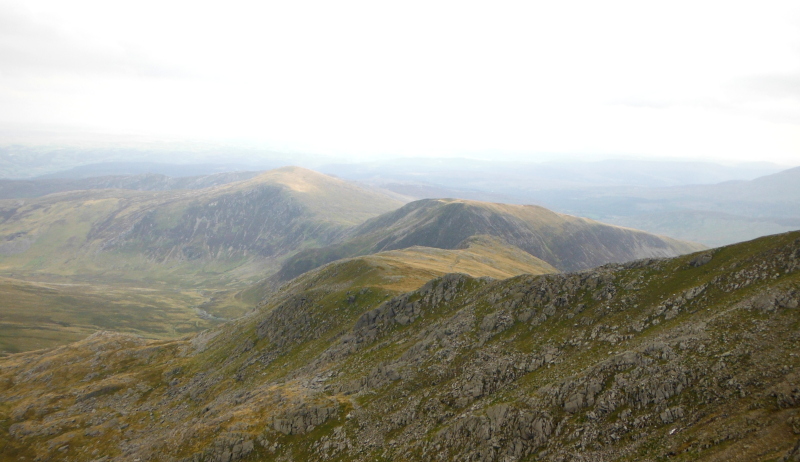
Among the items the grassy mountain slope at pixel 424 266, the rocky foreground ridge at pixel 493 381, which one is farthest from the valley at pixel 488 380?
the grassy mountain slope at pixel 424 266

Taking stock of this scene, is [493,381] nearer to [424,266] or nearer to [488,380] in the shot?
[488,380]

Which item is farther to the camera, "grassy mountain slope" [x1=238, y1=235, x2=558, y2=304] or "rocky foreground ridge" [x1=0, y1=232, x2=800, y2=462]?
"grassy mountain slope" [x1=238, y1=235, x2=558, y2=304]

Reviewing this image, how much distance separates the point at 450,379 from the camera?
5672 centimetres

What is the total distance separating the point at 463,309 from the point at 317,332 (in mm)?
41461

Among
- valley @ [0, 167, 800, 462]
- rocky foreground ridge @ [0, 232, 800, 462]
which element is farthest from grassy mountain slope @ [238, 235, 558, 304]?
rocky foreground ridge @ [0, 232, 800, 462]

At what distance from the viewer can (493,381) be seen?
5228 cm

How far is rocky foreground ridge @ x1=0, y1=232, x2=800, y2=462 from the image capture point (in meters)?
35.1

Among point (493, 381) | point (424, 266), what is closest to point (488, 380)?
point (493, 381)

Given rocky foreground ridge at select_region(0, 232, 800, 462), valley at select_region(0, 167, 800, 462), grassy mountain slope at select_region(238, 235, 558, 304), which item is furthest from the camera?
grassy mountain slope at select_region(238, 235, 558, 304)

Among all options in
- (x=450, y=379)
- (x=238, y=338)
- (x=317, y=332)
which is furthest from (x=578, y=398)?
(x=238, y=338)

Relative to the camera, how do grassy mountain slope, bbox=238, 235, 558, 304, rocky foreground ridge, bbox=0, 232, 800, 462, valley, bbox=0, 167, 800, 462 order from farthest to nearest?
grassy mountain slope, bbox=238, 235, 558, 304 < valley, bbox=0, 167, 800, 462 < rocky foreground ridge, bbox=0, 232, 800, 462

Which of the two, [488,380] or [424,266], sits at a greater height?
[488,380]

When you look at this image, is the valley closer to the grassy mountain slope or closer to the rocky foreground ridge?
the rocky foreground ridge

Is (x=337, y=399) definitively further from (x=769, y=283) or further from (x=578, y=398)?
(x=769, y=283)
